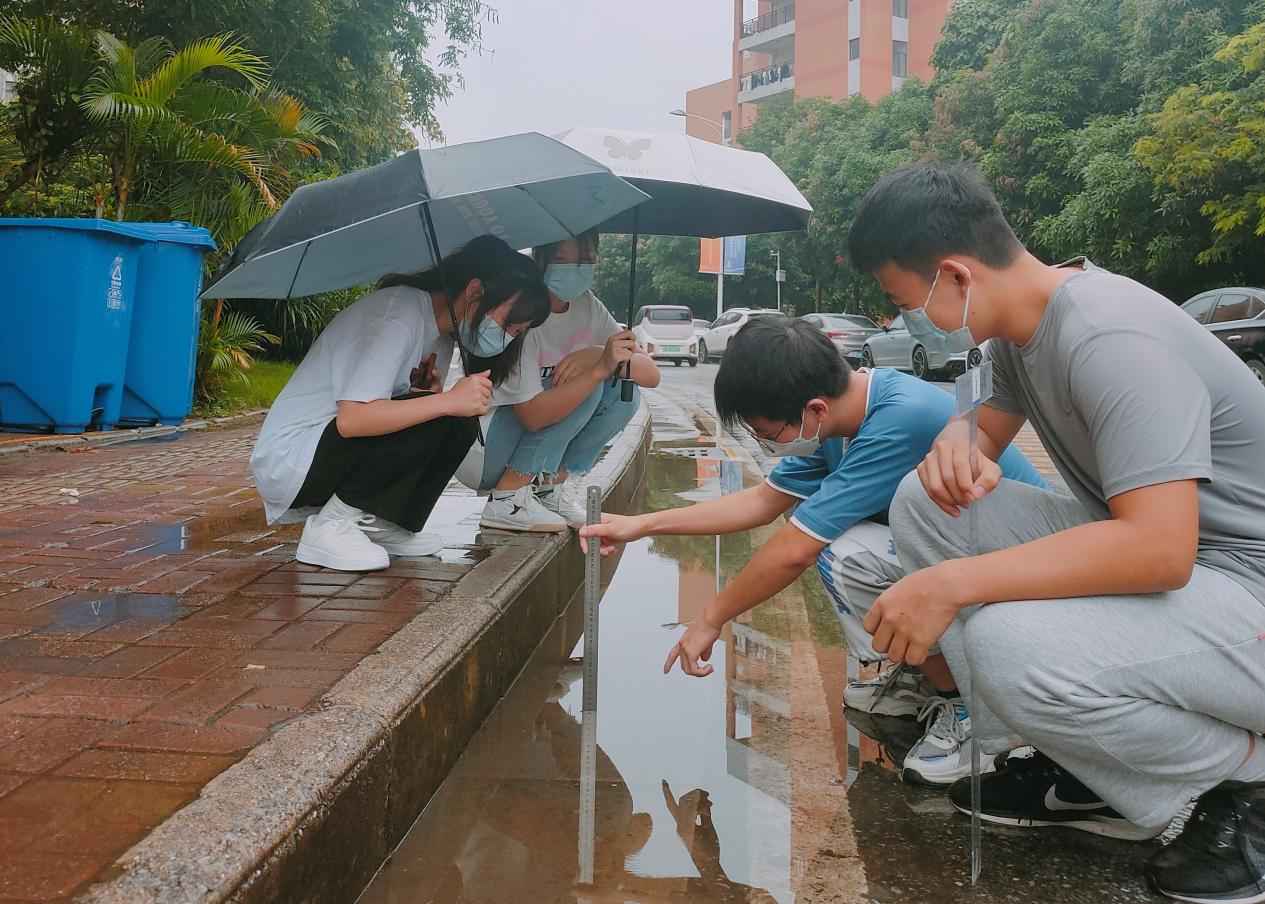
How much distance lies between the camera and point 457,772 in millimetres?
2582

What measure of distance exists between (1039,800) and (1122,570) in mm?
729

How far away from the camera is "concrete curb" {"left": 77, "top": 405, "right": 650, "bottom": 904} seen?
5.07 feet

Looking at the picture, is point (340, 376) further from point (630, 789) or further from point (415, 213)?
point (630, 789)

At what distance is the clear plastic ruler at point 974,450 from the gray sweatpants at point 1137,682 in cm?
16

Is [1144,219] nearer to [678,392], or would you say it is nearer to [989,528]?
[678,392]

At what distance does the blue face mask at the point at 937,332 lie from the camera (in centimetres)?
210

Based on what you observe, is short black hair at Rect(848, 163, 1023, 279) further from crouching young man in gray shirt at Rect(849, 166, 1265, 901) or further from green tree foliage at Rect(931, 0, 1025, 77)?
green tree foliage at Rect(931, 0, 1025, 77)

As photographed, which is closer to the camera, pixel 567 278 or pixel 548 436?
pixel 567 278

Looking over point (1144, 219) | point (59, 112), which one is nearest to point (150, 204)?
point (59, 112)

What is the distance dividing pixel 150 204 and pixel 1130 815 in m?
9.53

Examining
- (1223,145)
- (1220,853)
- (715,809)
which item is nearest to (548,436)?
(715,809)

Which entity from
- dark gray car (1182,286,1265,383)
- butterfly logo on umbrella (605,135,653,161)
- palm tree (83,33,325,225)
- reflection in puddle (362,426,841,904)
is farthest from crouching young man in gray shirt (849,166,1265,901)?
dark gray car (1182,286,1265,383)

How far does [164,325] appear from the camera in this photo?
7629 mm

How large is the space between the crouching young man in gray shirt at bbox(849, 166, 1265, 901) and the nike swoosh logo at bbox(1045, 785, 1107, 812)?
0.24 metres
